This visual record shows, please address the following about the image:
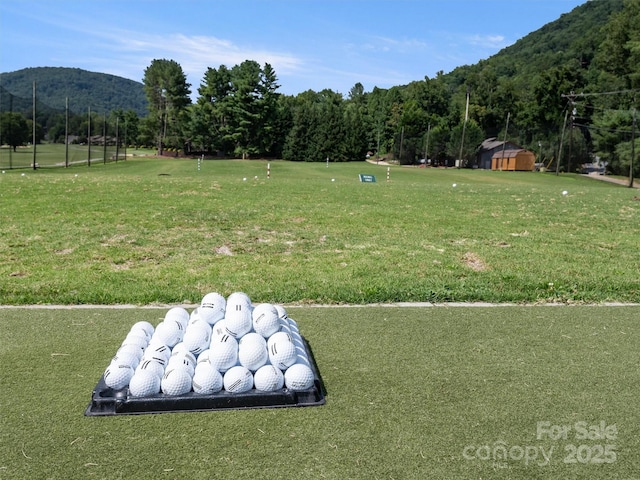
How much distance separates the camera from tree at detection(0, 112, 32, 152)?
35375mm

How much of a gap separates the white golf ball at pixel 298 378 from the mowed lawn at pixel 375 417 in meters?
0.19

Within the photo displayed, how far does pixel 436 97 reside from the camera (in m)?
90.9

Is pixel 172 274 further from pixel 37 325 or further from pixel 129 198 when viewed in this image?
pixel 129 198

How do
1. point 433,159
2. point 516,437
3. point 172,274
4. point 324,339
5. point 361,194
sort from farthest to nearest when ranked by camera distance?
1. point 433,159
2. point 361,194
3. point 172,274
4. point 324,339
5. point 516,437

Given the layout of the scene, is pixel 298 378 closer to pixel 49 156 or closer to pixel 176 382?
pixel 176 382

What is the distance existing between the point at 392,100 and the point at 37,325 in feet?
290

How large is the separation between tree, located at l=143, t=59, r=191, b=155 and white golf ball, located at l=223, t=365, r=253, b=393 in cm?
7497

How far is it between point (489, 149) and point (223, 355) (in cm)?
6766

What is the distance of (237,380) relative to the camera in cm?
399


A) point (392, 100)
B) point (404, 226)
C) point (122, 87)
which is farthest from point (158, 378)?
point (122, 87)

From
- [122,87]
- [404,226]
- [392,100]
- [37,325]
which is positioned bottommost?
[37,325]

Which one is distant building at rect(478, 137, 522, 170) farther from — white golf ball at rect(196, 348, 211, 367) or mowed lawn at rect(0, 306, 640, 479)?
white golf ball at rect(196, 348, 211, 367)

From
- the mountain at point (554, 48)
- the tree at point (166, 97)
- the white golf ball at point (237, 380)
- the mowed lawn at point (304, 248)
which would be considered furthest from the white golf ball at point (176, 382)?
the mountain at point (554, 48)

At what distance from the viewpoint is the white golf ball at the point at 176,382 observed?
12.8 ft
